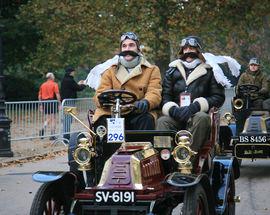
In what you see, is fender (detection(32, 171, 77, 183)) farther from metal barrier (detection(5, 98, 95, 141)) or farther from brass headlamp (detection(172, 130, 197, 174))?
metal barrier (detection(5, 98, 95, 141))

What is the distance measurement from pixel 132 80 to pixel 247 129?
5303 mm

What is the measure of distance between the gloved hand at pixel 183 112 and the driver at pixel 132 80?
0.20m

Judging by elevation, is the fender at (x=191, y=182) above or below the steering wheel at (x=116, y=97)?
below

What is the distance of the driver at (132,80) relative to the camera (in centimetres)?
730

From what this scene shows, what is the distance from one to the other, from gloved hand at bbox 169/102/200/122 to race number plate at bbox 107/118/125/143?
3.14 ft

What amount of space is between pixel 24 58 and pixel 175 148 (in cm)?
2572

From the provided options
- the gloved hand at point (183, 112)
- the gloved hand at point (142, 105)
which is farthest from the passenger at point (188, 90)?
the gloved hand at point (142, 105)

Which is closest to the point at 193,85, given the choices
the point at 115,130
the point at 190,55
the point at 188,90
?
the point at 188,90

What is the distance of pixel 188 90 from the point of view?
7711 mm

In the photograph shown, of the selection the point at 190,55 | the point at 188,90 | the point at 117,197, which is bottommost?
the point at 117,197

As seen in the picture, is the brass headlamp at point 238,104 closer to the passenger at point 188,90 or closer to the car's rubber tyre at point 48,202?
the passenger at point 188,90

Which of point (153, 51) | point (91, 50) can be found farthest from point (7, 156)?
point (91, 50)

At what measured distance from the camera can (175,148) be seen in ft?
20.7

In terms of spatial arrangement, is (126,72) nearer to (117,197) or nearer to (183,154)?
(183,154)
